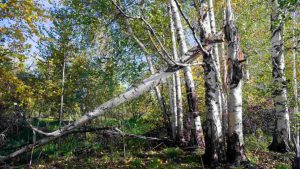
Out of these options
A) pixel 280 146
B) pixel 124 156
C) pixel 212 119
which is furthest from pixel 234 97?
pixel 124 156

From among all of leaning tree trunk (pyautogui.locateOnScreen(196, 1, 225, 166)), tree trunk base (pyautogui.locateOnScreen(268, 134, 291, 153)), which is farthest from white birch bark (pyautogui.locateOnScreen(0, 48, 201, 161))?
tree trunk base (pyautogui.locateOnScreen(268, 134, 291, 153))

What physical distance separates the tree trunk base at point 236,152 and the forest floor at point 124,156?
0.71ft

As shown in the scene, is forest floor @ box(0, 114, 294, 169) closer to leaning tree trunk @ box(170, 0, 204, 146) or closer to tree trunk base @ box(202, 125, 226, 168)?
tree trunk base @ box(202, 125, 226, 168)

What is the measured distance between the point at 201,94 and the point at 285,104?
6304 mm

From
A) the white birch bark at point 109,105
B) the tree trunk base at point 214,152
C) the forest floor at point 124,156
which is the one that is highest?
the white birch bark at point 109,105

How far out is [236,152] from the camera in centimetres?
647

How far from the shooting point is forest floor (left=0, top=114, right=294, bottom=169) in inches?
293

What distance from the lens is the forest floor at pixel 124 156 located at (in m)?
7.45

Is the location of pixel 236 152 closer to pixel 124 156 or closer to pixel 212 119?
pixel 212 119

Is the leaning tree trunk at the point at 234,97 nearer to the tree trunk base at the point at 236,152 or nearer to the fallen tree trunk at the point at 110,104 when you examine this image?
the tree trunk base at the point at 236,152

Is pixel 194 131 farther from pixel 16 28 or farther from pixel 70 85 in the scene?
pixel 70 85

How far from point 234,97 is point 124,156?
3882 mm

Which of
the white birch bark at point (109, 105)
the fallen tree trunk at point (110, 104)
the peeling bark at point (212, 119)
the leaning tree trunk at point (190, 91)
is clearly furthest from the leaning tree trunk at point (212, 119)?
the leaning tree trunk at point (190, 91)

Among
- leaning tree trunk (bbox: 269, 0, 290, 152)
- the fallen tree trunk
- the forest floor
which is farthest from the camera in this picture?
leaning tree trunk (bbox: 269, 0, 290, 152)
